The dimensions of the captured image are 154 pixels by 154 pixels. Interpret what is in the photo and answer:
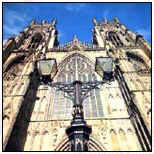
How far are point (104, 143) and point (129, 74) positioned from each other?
17.8 ft

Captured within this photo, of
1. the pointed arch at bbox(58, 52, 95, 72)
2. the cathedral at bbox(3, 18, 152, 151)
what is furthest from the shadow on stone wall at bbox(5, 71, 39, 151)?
the pointed arch at bbox(58, 52, 95, 72)

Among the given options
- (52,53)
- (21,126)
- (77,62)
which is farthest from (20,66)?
(21,126)

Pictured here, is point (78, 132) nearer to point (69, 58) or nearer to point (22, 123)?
point (22, 123)

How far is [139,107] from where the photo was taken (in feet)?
33.0

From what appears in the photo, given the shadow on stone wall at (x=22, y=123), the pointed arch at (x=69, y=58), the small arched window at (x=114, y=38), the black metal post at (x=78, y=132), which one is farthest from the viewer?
the small arched window at (x=114, y=38)

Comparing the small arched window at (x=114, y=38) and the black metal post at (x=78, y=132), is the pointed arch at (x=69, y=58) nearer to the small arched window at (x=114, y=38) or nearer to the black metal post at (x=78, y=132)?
the small arched window at (x=114, y=38)

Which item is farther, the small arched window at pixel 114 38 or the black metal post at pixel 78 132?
the small arched window at pixel 114 38

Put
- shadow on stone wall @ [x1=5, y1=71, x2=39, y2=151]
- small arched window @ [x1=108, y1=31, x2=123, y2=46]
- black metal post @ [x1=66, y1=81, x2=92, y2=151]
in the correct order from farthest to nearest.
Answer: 1. small arched window @ [x1=108, y1=31, x2=123, y2=46]
2. shadow on stone wall @ [x1=5, y1=71, x2=39, y2=151]
3. black metal post @ [x1=66, y1=81, x2=92, y2=151]

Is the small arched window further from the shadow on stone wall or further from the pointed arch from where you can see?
the shadow on stone wall

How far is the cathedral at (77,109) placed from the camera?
357 inches

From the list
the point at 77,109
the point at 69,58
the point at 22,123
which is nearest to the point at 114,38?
the point at 69,58

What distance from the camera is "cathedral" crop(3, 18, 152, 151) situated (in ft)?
29.8

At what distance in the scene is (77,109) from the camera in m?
7.91

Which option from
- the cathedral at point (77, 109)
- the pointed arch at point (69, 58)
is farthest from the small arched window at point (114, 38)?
the pointed arch at point (69, 58)
